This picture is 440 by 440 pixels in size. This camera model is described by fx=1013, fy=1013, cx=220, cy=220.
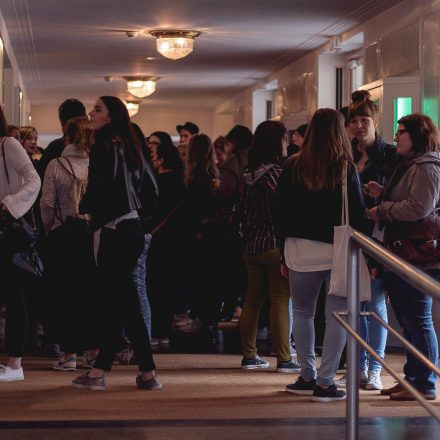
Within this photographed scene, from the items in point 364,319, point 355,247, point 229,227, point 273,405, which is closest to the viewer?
point 355,247

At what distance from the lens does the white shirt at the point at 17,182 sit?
4793 mm

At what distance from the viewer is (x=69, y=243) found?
5.36 m

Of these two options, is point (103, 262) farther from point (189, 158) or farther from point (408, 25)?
point (408, 25)

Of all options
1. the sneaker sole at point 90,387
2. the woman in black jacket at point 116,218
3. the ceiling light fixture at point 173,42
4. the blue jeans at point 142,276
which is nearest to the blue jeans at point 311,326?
→ the woman in black jacket at point 116,218

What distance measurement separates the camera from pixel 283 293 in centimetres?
543

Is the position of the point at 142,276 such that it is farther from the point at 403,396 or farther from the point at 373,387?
the point at 403,396

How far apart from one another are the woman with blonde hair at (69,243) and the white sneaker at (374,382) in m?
1.54

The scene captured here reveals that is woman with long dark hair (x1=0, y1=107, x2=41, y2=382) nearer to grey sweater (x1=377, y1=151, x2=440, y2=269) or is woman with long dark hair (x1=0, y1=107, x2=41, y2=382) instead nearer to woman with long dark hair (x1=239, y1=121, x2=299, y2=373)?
woman with long dark hair (x1=239, y1=121, x2=299, y2=373)

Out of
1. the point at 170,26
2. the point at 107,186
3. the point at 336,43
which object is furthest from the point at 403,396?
the point at 336,43

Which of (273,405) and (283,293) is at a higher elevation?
(283,293)

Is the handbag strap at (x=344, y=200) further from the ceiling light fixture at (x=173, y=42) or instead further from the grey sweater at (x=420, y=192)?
the ceiling light fixture at (x=173, y=42)

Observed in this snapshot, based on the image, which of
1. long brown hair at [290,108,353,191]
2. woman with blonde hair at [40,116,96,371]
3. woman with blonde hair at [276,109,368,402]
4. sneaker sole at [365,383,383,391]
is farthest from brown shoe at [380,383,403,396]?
woman with blonde hair at [40,116,96,371]

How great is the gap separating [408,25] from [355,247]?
208 inches

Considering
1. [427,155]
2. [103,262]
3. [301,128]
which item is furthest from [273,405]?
[301,128]
